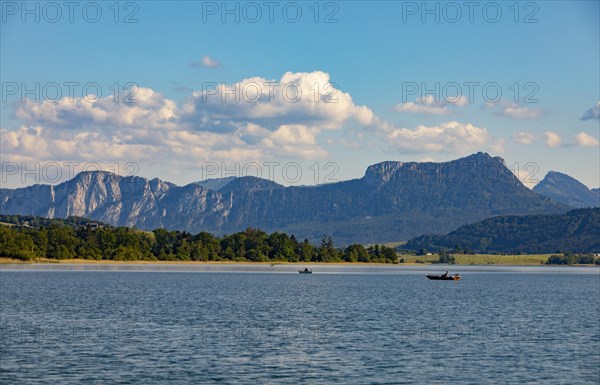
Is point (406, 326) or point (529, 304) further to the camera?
point (529, 304)

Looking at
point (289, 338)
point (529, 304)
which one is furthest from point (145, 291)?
point (289, 338)

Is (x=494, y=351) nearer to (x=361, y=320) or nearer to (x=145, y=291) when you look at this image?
(x=361, y=320)

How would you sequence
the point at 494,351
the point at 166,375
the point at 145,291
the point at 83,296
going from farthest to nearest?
1. the point at 145,291
2. the point at 83,296
3. the point at 494,351
4. the point at 166,375

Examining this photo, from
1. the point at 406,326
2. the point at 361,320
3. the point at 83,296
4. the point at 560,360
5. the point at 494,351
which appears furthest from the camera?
the point at 83,296

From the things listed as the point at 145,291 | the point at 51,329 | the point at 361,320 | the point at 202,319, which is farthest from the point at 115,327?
the point at 145,291

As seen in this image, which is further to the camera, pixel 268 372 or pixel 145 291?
pixel 145 291

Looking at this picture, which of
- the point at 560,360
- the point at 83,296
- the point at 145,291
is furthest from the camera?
the point at 145,291

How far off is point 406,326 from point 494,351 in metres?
22.9

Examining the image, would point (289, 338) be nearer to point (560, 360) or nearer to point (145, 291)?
point (560, 360)

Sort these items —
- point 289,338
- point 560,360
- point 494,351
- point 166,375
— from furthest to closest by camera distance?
point 289,338, point 494,351, point 560,360, point 166,375

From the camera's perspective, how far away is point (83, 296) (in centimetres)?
14512

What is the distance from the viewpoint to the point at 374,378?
204 feet

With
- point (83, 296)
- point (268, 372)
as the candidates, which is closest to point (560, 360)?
point (268, 372)

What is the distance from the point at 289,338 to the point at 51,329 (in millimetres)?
25992
